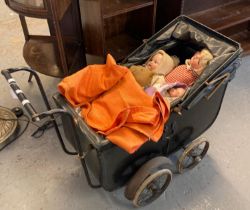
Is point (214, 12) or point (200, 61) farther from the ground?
point (200, 61)

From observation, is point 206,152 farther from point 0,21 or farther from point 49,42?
point 0,21

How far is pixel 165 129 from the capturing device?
121 centimetres

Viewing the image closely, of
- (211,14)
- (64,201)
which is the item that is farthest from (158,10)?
(64,201)

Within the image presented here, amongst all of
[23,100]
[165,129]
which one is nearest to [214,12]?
[165,129]

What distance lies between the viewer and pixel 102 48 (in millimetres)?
1636

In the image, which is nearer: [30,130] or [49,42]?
[30,130]

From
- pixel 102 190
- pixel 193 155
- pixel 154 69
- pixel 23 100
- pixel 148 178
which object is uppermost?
pixel 23 100

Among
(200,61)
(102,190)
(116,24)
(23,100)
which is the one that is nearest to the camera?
(23,100)

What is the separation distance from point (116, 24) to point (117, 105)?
103 cm

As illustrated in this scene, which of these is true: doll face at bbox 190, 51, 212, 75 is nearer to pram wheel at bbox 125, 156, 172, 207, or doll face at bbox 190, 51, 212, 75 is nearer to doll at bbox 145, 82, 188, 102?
doll at bbox 145, 82, 188, 102

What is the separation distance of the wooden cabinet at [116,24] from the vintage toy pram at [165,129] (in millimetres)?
270

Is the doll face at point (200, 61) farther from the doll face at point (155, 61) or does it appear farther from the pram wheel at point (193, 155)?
the pram wheel at point (193, 155)

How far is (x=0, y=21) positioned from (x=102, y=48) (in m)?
1.45

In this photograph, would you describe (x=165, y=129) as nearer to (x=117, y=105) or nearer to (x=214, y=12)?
(x=117, y=105)
